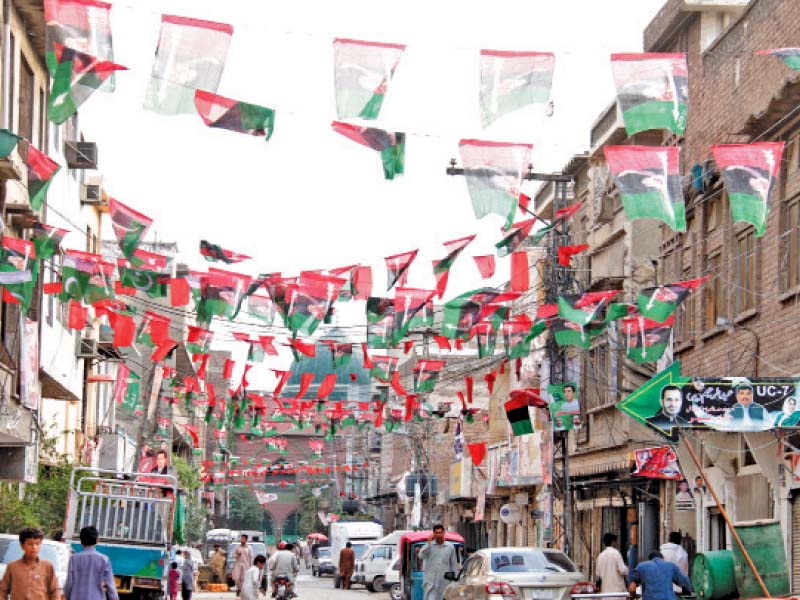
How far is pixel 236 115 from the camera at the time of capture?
57.0 feet

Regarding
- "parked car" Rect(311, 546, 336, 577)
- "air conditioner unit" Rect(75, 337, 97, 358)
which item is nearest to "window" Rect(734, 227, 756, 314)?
"air conditioner unit" Rect(75, 337, 97, 358)

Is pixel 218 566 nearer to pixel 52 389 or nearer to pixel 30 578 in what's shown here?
pixel 52 389

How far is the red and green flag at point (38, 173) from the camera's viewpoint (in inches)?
803

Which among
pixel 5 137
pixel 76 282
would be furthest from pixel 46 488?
pixel 5 137

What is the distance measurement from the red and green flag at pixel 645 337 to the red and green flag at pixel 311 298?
5.06 m

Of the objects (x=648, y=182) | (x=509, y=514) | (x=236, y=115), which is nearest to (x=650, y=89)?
(x=648, y=182)

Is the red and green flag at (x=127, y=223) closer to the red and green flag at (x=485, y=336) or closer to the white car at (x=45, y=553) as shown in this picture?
the white car at (x=45, y=553)

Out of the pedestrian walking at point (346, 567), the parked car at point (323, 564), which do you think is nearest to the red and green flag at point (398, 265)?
the pedestrian walking at point (346, 567)

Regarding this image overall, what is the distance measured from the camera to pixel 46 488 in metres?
36.1

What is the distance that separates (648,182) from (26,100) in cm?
1600

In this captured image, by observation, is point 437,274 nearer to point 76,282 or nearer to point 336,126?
point 76,282

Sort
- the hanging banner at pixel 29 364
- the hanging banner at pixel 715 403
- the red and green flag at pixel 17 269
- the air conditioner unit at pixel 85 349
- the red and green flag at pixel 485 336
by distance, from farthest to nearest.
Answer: the air conditioner unit at pixel 85 349, the red and green flag at pixel 485 336, the hanging banner at pixel 29 364, the red and green flag at pixel 17 269, the hanging banner at pixel 715 403

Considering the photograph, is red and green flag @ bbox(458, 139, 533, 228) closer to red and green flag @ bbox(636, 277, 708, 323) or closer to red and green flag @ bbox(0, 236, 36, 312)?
red and green flag @ bbox(636, 277, 708, 323)

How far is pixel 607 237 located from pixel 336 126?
21.4 metres
